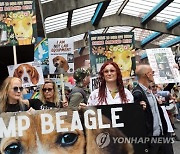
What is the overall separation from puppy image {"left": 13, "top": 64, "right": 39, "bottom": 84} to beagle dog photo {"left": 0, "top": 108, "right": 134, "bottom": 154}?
1.86 m

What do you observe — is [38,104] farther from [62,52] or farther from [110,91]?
[62,52]

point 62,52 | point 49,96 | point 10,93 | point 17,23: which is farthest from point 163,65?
point 62,52

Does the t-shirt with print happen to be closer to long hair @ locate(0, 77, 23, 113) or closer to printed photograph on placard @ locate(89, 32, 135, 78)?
long hair @ locate(0, 77, 23, 113)

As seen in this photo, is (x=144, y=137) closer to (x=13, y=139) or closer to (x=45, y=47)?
(x=13, y=139)

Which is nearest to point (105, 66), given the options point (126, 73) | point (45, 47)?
point (126, 73)

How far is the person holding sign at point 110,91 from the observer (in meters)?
3.86

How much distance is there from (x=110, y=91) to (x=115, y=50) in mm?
3538

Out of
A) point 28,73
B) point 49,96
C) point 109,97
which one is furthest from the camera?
point 28,73

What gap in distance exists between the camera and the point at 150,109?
4227 millimetres

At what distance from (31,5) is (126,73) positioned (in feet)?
7.15

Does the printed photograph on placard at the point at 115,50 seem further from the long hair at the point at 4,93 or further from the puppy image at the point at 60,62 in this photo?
the long hair at the point at 4,93

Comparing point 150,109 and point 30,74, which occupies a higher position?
point 30,74

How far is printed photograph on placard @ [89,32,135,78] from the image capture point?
704 centimetres

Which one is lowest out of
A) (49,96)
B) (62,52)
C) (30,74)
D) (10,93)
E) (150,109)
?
(150,109)
